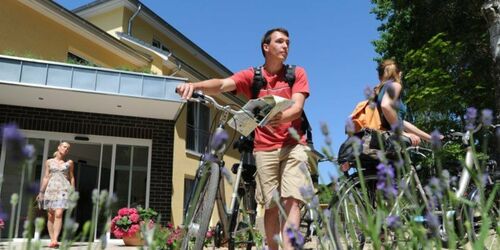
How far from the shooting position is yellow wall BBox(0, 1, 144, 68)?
12.1 metres

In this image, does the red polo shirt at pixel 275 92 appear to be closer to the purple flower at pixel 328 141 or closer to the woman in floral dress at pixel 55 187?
the purple flower at pixel 328 141

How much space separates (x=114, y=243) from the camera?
472 inches

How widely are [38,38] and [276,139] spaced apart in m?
11.6

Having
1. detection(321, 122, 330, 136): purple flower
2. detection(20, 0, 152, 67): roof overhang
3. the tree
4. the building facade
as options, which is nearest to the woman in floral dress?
the building facade

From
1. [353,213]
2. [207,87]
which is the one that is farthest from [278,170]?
[353,213]

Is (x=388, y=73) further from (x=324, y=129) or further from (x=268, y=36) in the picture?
(x=324, y=129)

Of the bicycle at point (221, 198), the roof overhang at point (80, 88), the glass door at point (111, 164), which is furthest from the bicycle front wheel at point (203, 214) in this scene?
the glass door at point (111, 164)

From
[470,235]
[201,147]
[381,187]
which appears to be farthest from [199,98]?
[201,147]

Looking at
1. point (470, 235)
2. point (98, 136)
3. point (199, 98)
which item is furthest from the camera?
point (98, 136)

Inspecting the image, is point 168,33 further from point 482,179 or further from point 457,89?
point 482,179

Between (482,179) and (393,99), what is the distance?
0.39m

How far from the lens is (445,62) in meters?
11.9

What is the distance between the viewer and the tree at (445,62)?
1143 cm

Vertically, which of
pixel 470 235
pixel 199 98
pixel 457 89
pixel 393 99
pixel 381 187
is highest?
pixel 457 89
